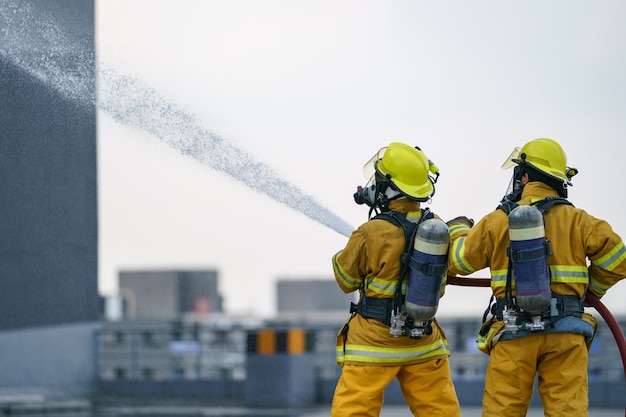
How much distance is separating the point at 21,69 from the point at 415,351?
4.27 metres

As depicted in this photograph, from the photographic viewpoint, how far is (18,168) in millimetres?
9086

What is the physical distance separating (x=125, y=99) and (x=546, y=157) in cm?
317

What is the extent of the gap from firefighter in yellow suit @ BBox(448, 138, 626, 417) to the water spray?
0.98 metres

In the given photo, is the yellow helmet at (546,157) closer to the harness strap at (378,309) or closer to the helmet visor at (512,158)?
the helmet visor at (512,158)

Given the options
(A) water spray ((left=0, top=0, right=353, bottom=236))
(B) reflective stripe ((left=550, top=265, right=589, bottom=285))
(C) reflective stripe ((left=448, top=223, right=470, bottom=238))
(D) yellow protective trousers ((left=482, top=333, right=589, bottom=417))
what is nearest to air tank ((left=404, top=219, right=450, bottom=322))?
(C) reflective stripe ((left=448, top=223, right=470, bottom=238))

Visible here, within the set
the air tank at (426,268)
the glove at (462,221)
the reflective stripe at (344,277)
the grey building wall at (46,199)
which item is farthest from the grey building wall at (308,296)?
the air tank at (426,268)

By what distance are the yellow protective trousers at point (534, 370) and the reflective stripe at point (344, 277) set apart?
0.84 metres

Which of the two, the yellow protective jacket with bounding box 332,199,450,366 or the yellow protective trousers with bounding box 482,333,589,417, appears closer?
the yellow protective trousers with bounding box 482,333,589,417

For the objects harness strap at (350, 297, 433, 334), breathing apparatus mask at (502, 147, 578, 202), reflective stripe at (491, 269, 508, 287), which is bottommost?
harness strap at (350, 297, 433, 334)

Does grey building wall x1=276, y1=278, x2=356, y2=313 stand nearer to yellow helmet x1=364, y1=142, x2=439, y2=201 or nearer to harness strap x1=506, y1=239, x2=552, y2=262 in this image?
yellow helmet x1=364, y1=142, x2=439, y2=201

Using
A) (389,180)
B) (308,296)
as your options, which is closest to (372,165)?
(389,180)

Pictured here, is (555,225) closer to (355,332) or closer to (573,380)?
(573,380)

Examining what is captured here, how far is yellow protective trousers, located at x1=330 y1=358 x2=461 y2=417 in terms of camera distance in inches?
227

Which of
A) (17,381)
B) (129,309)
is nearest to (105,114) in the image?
(17,381)
